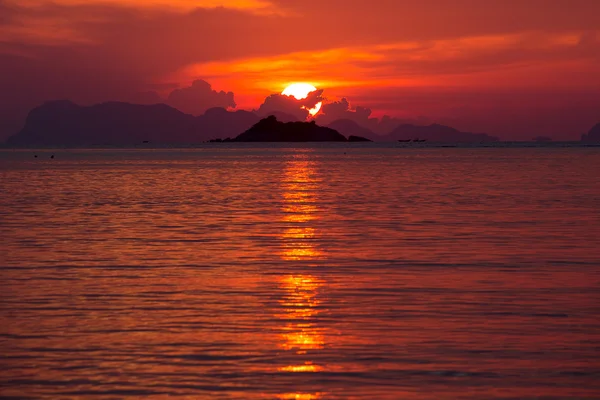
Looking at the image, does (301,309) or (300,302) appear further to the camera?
(300,302)

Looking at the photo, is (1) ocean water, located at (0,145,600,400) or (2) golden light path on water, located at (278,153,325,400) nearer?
(1) ocean water, located at (0,145,600,400)

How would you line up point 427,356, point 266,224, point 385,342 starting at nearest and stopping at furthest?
point 427,356
point 385,342
point 266,224

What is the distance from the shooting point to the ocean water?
48.7 feet

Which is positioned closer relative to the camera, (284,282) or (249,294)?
(249,294)

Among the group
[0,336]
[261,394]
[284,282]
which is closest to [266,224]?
[284,282]

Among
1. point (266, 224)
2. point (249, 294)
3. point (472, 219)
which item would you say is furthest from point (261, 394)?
point (472, 219)

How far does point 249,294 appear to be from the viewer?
75.4ft

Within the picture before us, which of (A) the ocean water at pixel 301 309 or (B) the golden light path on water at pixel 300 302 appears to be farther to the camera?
(B) the golden light path on water at pixel 300 302

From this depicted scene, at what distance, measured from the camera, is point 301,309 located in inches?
833

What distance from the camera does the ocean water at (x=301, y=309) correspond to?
48.7ft

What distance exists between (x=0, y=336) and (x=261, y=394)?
6729mm

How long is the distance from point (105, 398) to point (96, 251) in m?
18.9

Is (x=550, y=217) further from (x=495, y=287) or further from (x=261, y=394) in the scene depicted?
(x=261, y=394)

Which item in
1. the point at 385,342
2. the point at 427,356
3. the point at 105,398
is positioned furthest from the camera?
the point at 385,342
